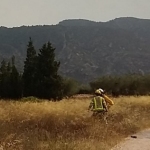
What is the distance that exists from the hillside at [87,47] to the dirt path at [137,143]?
11431cm

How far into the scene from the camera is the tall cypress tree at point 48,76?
150ft

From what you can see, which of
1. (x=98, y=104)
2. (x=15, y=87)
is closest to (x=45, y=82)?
(x=15, y=87)

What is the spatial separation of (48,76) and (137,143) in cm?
3662

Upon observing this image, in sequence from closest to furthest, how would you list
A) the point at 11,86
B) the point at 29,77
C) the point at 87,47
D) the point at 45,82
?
1. the point at 45,82
2. the point at 11,86
3. the point at 29,77
4. the point at 87,47

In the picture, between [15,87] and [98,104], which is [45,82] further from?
[98,104]

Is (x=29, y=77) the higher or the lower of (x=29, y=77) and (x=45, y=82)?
the higher

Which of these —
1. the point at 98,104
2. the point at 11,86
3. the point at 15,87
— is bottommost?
the point at 15,87

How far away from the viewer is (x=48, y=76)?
4719 centimetres

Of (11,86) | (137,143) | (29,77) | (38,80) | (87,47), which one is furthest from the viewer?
(87,47)

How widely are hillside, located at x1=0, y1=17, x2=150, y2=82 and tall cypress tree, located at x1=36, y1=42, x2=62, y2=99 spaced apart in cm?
7792

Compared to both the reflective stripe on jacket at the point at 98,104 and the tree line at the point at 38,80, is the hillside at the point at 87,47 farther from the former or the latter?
the reflective stripe on jacket at the point at 98,104

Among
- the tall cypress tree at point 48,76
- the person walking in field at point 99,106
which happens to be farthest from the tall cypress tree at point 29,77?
the person walking in field at point 99,106

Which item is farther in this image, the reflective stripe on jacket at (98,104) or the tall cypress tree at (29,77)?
the tall cypress tree at (29,77)

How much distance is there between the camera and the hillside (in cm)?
14012
